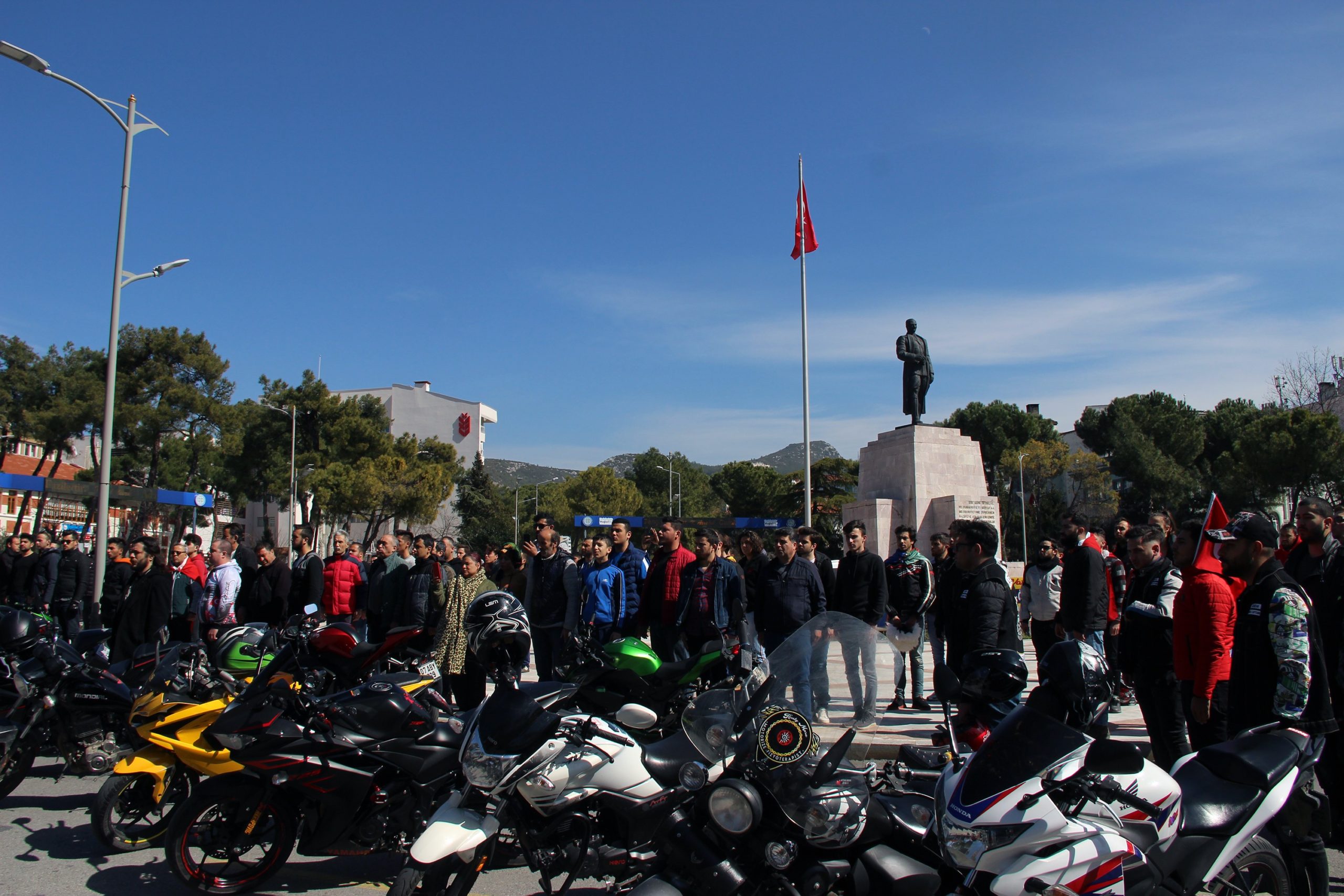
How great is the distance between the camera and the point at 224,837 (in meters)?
4.26

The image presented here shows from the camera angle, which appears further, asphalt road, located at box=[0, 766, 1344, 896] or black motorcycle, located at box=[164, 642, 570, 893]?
asphalt road, located at box=[0, 766, 1344, 896]

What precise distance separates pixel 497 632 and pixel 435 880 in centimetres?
95

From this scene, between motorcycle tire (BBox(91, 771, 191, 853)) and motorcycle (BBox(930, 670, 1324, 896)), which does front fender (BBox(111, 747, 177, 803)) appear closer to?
motorcycle tire (BBox(91, 771, 191, 853))

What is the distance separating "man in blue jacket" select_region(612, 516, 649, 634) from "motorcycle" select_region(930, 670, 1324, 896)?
16.6ft

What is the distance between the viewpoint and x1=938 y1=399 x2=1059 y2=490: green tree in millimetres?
61844

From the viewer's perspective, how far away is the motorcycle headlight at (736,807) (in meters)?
2.94

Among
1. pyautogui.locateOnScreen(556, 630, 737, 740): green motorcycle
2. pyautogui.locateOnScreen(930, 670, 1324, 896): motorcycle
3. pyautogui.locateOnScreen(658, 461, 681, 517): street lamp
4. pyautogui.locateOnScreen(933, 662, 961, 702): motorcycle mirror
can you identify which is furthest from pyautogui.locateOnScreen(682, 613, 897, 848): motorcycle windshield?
pyautogui.locateOnScreen(658, 461, 681, 517): street lamp

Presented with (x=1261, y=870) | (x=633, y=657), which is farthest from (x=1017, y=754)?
(x=633, y=657)

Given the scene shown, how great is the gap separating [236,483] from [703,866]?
50164 mm

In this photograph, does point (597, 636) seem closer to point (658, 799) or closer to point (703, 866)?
point (658, 799)

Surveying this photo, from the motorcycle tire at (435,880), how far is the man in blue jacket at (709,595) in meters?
4.19

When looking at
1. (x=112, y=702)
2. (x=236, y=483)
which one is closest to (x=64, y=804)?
(x=112, y=702)

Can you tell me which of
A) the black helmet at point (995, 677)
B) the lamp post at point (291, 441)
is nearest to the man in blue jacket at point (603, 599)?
the black helmet at point (995, 677)

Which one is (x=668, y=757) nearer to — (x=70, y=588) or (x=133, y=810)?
(x=133, y=810)
